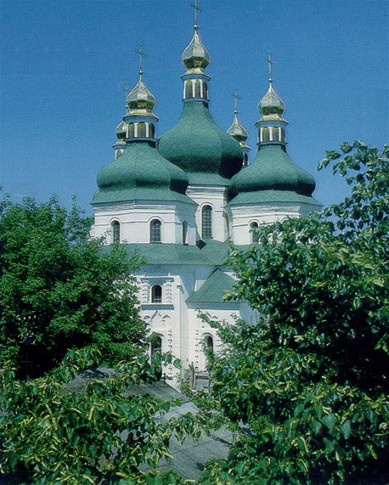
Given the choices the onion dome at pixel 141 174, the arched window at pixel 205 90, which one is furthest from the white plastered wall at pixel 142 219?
the arched window at pixel 205 90

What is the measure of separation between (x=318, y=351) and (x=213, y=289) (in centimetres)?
2001

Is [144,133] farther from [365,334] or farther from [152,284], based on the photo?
[365,334]

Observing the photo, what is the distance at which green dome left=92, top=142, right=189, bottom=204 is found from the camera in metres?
25.9

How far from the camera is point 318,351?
6395mm

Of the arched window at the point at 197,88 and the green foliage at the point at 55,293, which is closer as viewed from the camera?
Result: the green foliage at the point at 55,293

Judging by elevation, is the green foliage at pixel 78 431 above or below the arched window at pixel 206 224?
below

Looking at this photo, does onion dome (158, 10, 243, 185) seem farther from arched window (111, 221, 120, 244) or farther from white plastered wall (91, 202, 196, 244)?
arched window (111, 221, 120, 244)

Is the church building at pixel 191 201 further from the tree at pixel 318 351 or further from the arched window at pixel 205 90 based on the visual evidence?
the tree at pixel 318 351

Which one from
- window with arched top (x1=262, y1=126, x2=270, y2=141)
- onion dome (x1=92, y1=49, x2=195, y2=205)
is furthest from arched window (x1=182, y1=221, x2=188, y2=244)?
window with arched top (x1=262, y1=126, x2=270, y2=141)

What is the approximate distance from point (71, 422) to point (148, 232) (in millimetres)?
20999

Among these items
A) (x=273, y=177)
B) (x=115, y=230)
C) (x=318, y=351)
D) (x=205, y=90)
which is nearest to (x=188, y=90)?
(x=205, y=90)

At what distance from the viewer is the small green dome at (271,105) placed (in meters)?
29.9

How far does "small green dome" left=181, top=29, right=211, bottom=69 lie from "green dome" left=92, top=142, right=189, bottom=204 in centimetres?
674

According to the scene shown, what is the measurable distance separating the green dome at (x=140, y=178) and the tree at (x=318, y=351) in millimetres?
18823
